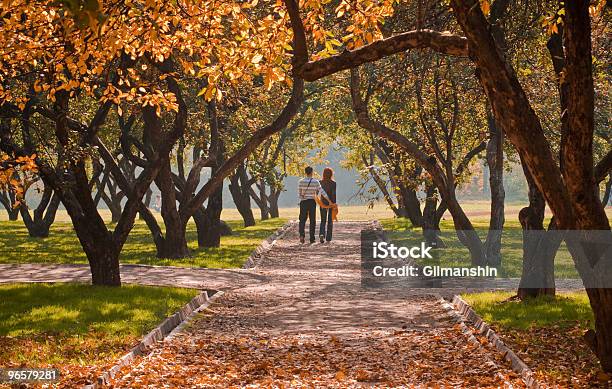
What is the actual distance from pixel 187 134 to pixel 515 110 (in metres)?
19.3

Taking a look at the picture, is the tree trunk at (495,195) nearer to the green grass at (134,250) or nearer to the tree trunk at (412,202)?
the green grass at (134,250)

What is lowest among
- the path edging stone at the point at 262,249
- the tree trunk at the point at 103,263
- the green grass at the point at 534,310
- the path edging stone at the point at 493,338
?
the path edging stone at the point at 493,338

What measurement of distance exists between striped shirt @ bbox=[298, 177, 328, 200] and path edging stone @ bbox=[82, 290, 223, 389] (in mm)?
8876

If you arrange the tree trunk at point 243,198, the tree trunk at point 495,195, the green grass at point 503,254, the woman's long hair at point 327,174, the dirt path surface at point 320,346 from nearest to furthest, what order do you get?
the dirt path surface at point 320,346 < the tree trunk at point 495,195 < the green grass at point 503,254 < the woman's long hair at point 327,174 < the tree trunk at point 243,198

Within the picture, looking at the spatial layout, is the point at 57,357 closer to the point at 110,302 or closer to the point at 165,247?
the point at 110,302

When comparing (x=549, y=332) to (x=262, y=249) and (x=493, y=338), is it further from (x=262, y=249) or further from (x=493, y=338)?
(x=262, y=249)

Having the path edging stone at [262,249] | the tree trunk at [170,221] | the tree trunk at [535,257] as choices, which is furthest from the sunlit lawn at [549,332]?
the tree trunk at [170,221]

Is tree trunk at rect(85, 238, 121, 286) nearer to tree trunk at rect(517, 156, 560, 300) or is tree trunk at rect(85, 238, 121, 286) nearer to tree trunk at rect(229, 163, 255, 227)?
tree trunk at rect(517, 156, 560, 300)

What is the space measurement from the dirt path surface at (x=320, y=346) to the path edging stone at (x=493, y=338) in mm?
125

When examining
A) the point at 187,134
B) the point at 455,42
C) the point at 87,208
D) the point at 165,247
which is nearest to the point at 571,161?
the point at 455,42

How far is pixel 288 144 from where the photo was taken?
57500 millimetres

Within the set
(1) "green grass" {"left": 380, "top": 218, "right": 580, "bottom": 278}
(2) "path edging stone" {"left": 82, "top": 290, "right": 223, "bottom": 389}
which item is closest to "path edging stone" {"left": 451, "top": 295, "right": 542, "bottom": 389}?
(2) "path edging stone" {"left": 82, "top": 290, "right": 223, "bottom": 389}

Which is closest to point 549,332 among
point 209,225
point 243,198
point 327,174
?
point 327,174

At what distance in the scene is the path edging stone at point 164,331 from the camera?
888 cm
